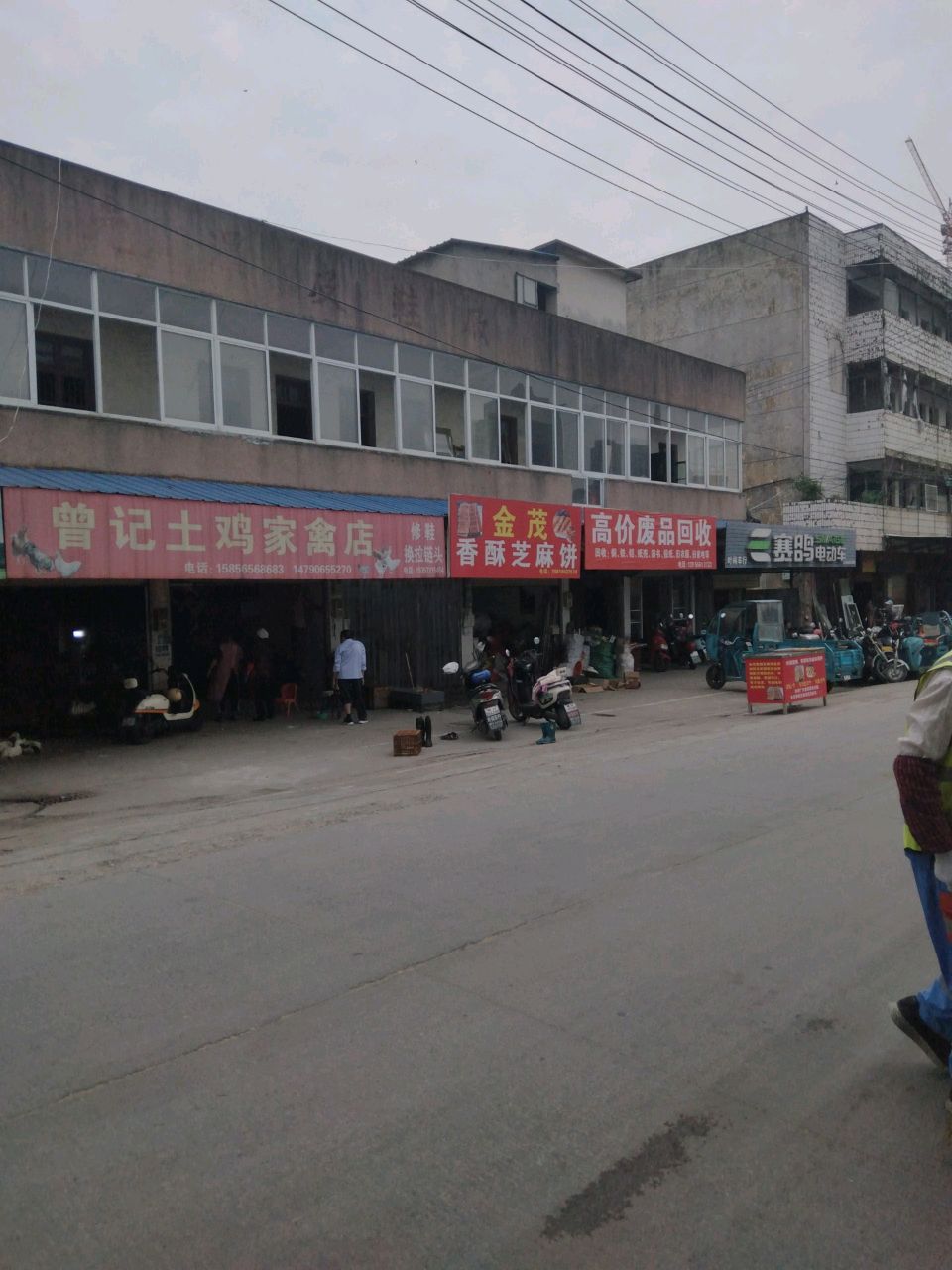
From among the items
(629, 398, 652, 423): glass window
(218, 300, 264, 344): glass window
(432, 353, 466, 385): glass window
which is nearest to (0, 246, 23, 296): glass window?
(218, 300, 264, 344): glass window

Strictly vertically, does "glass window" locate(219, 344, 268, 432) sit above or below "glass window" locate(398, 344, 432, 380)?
below

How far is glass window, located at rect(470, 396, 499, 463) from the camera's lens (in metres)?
20.3

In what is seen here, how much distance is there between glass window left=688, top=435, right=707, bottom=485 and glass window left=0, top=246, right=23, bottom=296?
695 inches

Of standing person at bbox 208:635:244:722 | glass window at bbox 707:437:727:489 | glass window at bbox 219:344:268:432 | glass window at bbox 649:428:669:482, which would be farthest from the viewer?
glass window at bbox 707:437:727:489

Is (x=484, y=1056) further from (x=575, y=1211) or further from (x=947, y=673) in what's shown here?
(x=947, y=673)

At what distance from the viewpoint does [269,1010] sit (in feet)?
14.7

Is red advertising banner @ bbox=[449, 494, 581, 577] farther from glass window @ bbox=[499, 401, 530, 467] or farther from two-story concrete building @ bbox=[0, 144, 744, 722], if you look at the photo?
glass window @ bbox=[499, 401, 530, 467]

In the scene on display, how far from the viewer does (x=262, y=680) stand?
16688 millimetres

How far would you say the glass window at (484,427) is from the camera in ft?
66.5

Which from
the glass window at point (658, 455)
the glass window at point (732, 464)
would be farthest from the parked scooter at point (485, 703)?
the glass window at point (732, 464)

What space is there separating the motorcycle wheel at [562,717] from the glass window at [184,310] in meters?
8.14

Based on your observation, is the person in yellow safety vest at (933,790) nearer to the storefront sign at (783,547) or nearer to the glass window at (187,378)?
the glass window at (187,378)

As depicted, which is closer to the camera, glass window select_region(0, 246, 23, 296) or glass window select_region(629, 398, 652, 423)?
glass window select_region(0, 246, 23, 296)

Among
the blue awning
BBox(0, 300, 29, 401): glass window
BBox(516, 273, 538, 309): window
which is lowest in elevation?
the blue awning
